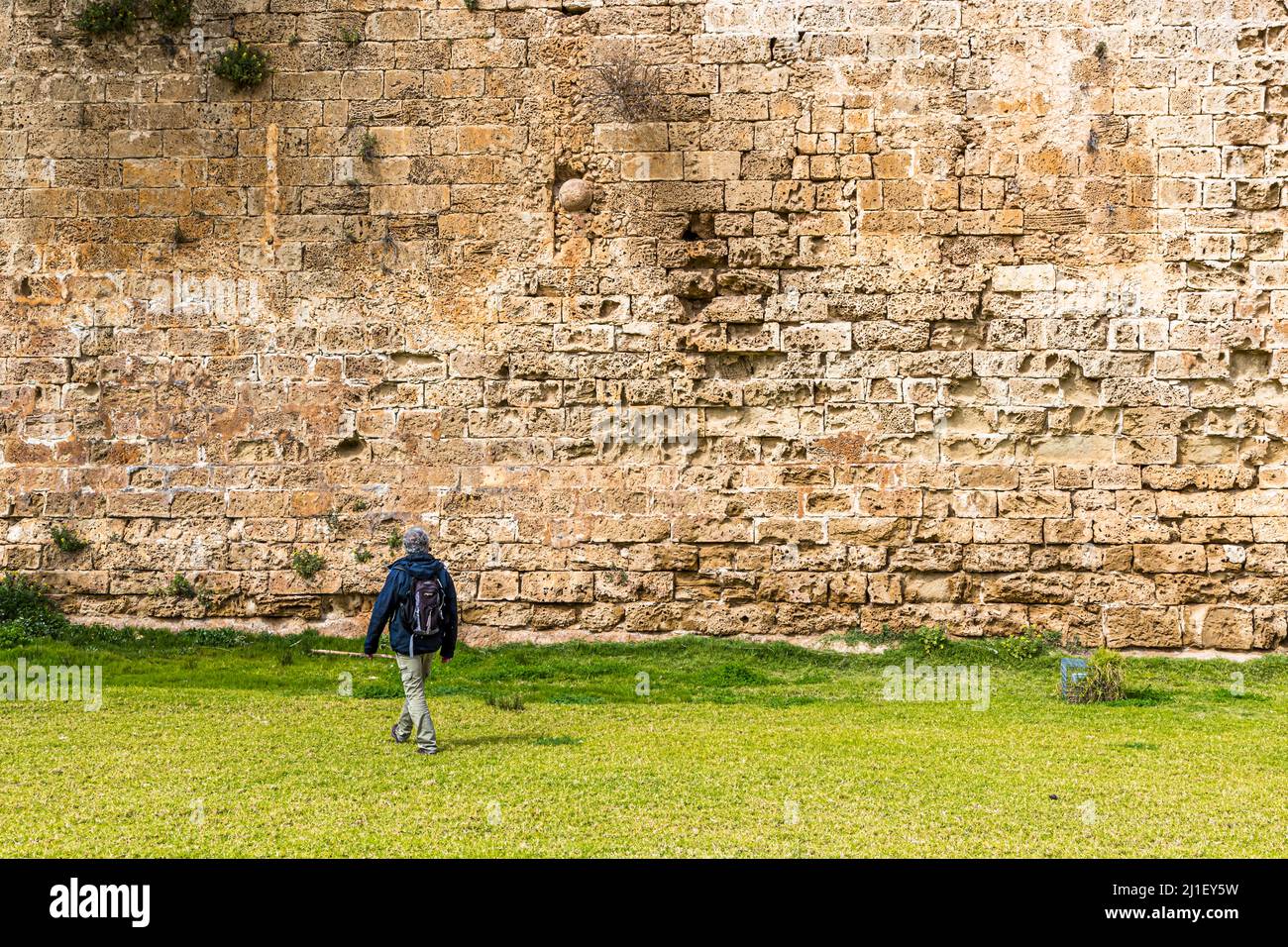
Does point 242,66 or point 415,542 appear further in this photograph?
point 242,66

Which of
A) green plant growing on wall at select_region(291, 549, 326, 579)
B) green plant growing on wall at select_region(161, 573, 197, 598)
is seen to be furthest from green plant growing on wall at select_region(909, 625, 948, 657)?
green plant growing on wall at select_region(161, 573, 197, 598)

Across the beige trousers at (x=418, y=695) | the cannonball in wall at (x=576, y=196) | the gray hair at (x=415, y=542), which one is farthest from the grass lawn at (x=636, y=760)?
the cannonball in wall at (x=576, y=196)

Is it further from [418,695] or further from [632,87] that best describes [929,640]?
[632,87]

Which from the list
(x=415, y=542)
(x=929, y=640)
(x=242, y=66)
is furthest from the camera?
(x=242, y=66)

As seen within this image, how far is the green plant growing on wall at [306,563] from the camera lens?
1109 centimetres

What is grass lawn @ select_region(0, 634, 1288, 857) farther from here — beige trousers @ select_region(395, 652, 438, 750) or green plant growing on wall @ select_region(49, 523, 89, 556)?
green plant growing on wall @ select_region(49, 523, 89, 556)

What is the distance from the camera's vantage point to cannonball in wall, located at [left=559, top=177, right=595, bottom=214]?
36.2ft

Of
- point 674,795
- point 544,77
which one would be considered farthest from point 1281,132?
point 674,795

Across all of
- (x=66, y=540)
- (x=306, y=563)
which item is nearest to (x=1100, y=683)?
(x=306, y=563)

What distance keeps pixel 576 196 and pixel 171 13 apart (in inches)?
155

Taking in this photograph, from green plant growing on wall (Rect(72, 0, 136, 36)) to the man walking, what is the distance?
6450 mm

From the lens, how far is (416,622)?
24.9ft

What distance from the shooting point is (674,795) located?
6629 mm

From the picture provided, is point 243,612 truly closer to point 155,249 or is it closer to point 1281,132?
point 155,249
